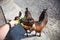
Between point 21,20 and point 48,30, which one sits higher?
point 21,20

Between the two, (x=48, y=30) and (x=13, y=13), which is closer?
(x=48, y=30)

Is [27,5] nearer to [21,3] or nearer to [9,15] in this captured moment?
[21,3]

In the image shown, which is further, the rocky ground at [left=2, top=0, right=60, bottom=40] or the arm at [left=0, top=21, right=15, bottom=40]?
the rocky ground at [left=2, top=0, right=60, bottom=40]

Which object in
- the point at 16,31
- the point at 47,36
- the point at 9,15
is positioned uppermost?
the point at 9,15

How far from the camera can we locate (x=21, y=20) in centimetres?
158

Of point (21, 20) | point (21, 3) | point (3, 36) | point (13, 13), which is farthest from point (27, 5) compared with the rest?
point (3, 36)

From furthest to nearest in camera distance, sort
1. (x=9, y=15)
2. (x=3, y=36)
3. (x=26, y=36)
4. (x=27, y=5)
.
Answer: (x=27, y=5), (x=9, y=15), (x=26, y=36), (x=3, y=36)

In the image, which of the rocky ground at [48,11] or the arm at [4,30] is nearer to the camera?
the arm at [4,30]

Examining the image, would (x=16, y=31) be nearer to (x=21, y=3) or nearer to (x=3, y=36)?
(x=3, y=36)

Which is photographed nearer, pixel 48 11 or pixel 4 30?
pixel 4 30

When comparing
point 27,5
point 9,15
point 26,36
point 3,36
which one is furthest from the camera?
point 27,5

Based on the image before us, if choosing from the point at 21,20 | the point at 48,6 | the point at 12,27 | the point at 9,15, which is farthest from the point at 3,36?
the point at 48,6

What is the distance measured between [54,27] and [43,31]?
5.1 inches

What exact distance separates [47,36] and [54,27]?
0.46 feet
